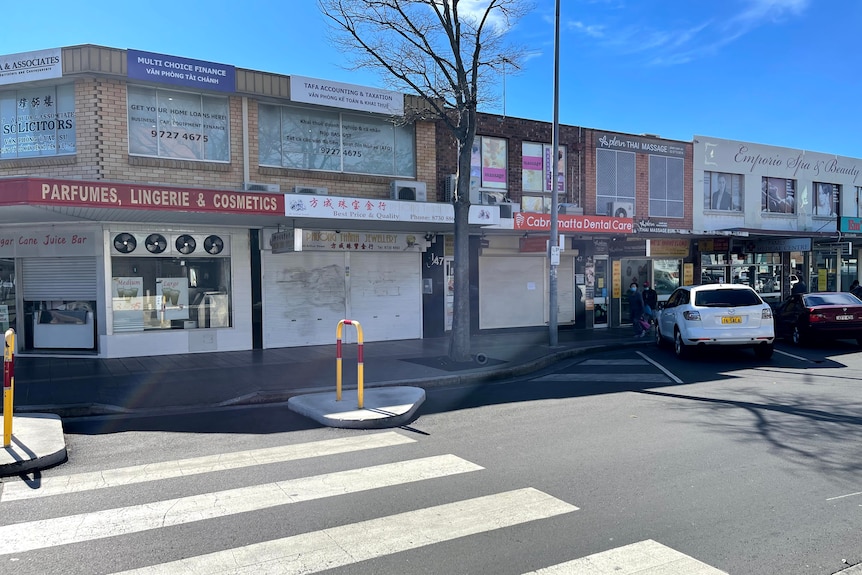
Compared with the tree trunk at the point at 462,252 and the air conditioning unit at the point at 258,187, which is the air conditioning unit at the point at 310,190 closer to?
the air conditioning unit at the point at 258,187

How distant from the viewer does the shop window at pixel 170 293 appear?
1352cm

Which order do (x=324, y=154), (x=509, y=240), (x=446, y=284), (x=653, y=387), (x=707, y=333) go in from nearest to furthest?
(x=653, y=387) < (x=707, y=333) < (x=324, y=154) < (x=446, y=284) < (x=509, y=240)

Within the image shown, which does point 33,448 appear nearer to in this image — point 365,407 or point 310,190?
point 365,407

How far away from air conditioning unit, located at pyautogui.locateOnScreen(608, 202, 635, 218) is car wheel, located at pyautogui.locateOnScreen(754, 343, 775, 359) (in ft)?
23.4

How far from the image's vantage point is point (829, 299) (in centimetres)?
1564

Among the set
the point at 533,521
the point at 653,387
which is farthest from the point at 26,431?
the point at 653,387

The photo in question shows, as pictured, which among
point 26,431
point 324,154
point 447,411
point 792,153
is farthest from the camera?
point 792,153

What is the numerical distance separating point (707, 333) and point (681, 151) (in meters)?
10.8

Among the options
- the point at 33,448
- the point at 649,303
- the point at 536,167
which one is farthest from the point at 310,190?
the point at 649,303

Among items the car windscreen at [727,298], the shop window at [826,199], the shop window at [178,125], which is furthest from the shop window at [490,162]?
the shop window at [826,199]

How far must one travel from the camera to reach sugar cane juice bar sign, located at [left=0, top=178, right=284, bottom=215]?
33.8ft

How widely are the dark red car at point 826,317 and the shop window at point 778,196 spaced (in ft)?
31.5

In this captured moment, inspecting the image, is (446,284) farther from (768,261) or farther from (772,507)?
(768,261)

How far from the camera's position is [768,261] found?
25.1m
